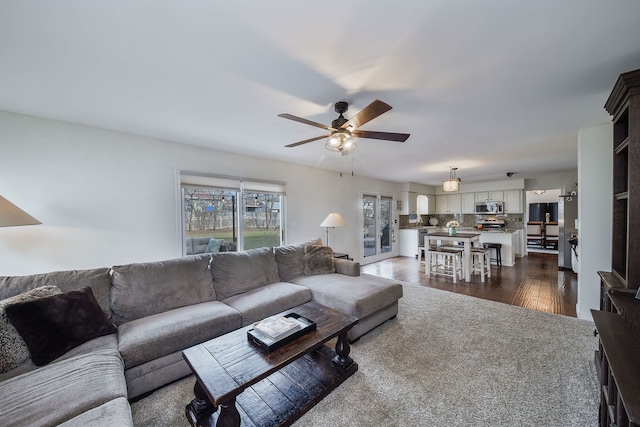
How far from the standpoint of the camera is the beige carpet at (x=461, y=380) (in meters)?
1.56

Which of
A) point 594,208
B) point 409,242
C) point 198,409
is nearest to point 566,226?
point 409,242

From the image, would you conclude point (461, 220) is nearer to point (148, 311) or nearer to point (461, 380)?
point (461, 380)

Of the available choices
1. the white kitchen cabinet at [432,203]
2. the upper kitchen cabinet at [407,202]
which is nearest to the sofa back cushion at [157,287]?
the upper kitchen cabinet at [407,202]

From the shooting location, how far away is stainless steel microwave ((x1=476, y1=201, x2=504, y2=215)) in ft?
23.6

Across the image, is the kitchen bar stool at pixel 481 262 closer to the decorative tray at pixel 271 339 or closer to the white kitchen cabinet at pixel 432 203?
the white kitchen cabinet at pixel 432 203

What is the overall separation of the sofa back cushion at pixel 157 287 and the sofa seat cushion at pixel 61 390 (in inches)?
24.3

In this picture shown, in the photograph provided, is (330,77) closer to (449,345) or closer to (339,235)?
(449,345)

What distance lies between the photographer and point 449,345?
2.40 meters

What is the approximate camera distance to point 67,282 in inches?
78.1

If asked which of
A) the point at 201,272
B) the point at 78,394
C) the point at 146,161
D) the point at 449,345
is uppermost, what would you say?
the point at 146,161

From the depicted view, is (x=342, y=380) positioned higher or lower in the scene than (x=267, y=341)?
lower

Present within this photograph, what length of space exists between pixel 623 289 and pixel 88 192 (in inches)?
191

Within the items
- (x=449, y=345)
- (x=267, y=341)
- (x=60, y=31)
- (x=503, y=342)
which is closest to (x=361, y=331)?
(x=449, y=345)

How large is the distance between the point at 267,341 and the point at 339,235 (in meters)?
4.10
